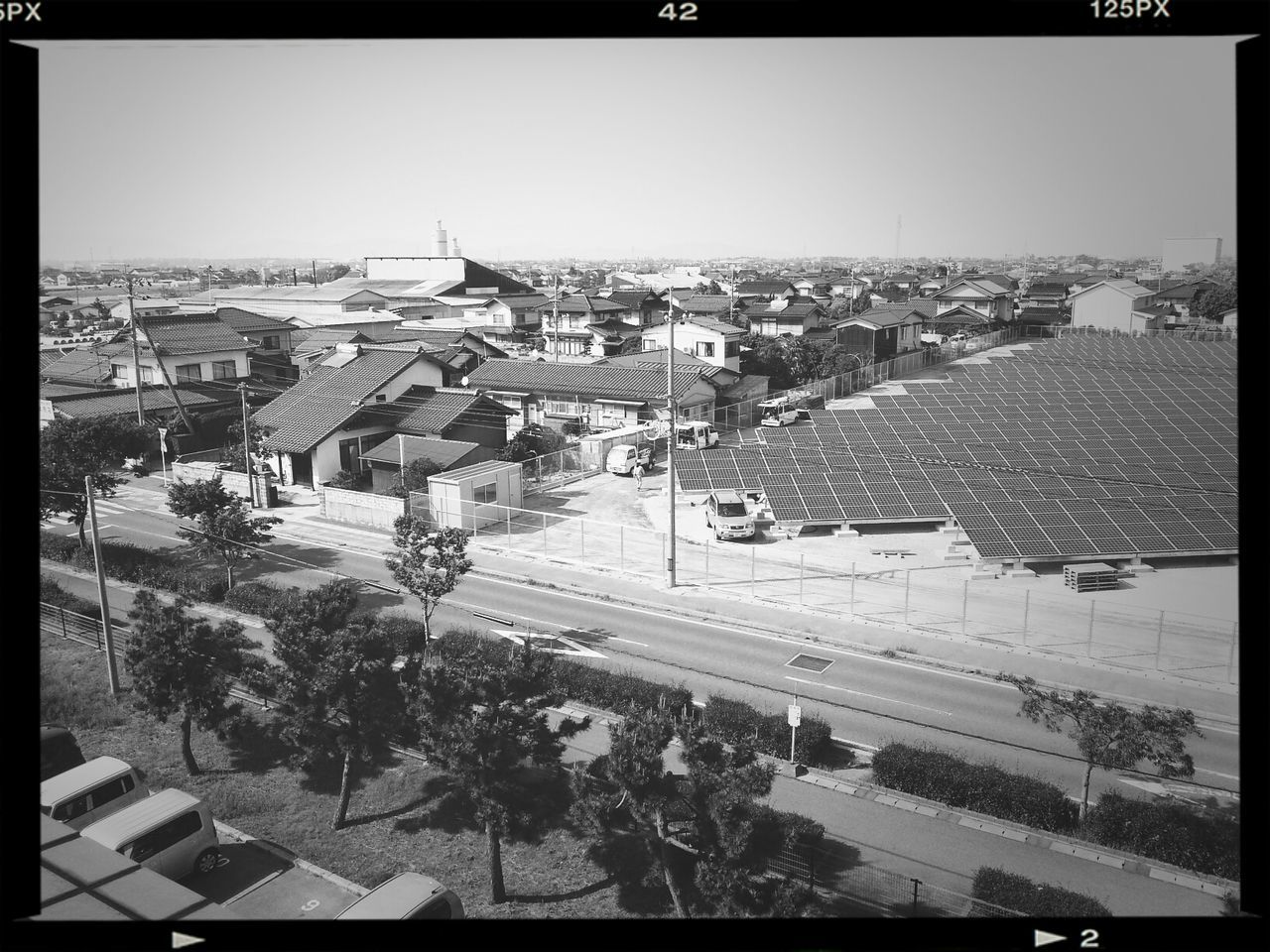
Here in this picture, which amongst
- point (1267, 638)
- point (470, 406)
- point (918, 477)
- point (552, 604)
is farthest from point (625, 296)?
point (1267, 638)

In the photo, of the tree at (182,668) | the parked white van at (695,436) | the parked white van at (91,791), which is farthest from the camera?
the parked white van at (695,436)

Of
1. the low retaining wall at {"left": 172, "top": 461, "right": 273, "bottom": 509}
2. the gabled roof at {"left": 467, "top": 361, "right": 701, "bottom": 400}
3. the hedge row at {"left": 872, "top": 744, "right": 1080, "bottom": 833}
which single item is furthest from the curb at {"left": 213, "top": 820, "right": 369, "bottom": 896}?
the gabled roof at {"left": 467, "top": 361, "right": 701, "bottom": 400}

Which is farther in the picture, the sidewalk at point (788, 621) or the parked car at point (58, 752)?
the sidewalk at point (788, 621)

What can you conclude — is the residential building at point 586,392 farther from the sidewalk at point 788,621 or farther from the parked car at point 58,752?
the parked car at point 58,752

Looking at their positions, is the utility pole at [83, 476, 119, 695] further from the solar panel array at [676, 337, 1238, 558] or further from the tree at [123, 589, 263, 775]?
the solar panel array at [676, 337, 1238, 558]

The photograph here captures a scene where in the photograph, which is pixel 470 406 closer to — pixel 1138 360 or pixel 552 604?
pixel 552 604

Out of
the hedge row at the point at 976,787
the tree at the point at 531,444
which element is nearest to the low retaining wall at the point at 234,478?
the tree at the point at 531,444
